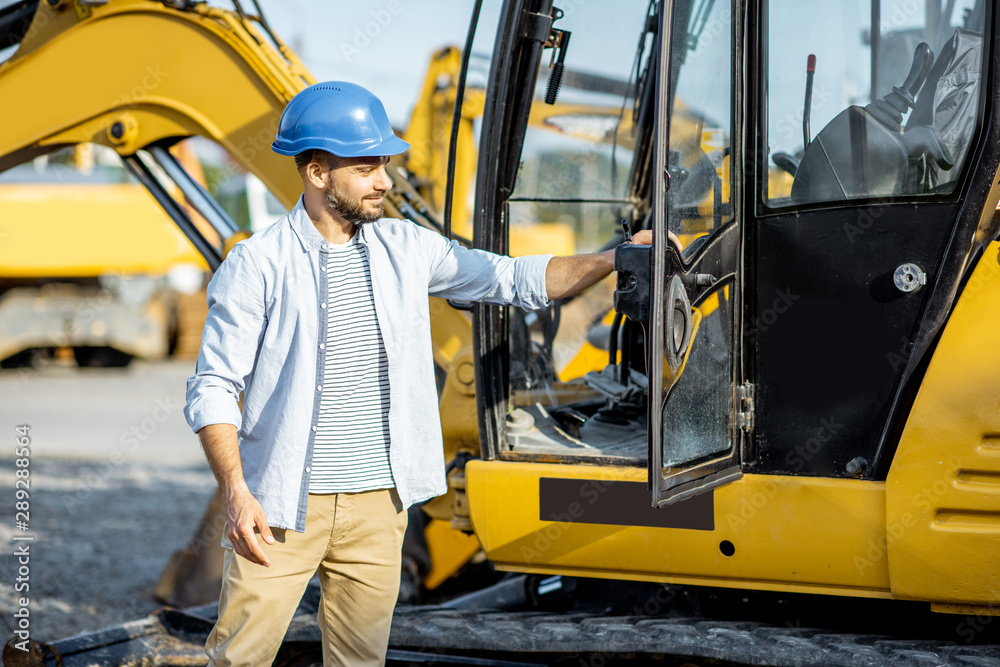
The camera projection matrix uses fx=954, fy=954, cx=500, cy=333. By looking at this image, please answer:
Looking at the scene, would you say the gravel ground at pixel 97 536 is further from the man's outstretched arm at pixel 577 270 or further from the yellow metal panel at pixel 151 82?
the man's outstretched arm at pixel 577 270

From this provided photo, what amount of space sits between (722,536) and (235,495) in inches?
50.6

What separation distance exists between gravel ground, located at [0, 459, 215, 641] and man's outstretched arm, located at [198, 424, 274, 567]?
96.3 inches

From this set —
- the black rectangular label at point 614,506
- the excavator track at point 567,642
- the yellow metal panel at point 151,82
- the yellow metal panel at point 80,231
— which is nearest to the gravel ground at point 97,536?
the excavator track at point 567,642

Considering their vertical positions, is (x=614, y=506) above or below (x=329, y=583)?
above

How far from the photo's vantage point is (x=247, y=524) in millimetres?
2080

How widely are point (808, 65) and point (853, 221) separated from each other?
46 cm

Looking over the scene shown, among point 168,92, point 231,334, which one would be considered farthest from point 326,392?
point 168,92

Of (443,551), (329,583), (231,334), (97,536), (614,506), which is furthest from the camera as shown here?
(97,536)

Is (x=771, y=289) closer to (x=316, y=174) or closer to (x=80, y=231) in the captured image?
(x=316, y=174)

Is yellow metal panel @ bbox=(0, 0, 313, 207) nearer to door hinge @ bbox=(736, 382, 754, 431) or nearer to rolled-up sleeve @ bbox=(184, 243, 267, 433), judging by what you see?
rolled-up sleeve @ bbox=(184, 243, 267, 433)

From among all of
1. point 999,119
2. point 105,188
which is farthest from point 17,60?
point 105,188

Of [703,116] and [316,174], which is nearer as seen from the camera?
[316,174]

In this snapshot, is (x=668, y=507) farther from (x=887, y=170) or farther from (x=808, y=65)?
(x=808, y=65)

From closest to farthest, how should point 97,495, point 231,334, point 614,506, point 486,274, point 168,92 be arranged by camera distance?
point 231,334, point 486,274, point 614,506, point 168,92, point 97,495
